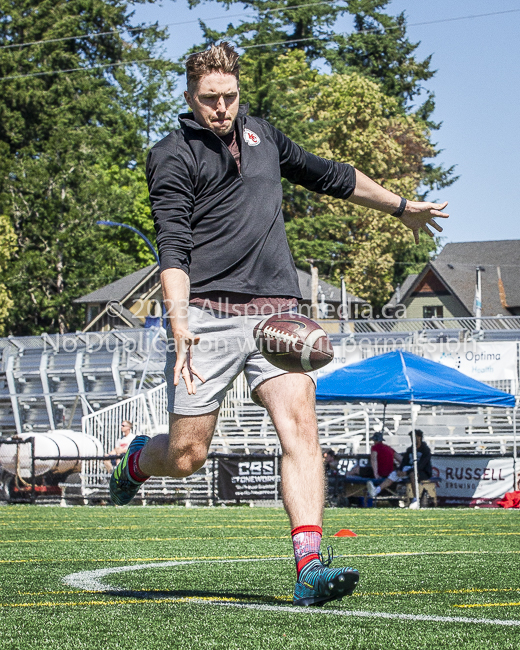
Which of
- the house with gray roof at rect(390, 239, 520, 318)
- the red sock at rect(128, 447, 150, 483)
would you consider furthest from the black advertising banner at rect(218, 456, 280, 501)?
the house with gray roof at rect(390, 239, 520, 318)

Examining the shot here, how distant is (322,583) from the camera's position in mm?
3793

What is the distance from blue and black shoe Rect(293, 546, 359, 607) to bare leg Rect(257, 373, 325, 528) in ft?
0.89

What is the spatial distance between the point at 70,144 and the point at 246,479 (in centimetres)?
3375

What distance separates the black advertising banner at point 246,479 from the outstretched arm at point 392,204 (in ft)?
41.5

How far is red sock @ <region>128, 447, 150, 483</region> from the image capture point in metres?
4.93

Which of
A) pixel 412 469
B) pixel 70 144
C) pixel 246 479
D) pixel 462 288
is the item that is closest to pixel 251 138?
pixel 412 469

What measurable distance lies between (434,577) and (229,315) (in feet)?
6.28

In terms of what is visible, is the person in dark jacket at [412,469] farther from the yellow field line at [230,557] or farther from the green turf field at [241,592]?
the yellow field line at [230,557]

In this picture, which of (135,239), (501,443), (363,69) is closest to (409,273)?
(363,69)

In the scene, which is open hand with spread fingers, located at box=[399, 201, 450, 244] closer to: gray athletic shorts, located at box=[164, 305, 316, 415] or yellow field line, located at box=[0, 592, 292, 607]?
gray athletic shorts, located at box=[164, 305, 316, 415]

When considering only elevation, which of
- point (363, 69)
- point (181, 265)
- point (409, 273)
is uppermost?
point (363, 69)

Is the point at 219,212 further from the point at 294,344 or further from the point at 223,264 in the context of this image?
the point at 294,344

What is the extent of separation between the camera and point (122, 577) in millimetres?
5207

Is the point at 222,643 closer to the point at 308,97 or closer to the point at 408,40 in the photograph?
the point at 308,97
